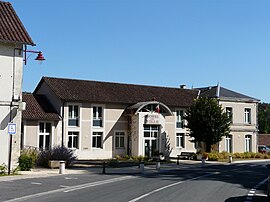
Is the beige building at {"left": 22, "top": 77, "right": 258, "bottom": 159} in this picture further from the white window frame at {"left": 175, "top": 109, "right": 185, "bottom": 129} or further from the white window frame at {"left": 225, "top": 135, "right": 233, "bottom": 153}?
the white window frame at {"left": 225, "top": 135, "right": 233, "bottom": 153}

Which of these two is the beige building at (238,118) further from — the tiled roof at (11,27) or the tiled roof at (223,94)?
the tiled roof at (11,27)

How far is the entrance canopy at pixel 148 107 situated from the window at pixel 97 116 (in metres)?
3.07

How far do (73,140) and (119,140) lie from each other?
533cm

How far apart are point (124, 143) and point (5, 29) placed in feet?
76.4

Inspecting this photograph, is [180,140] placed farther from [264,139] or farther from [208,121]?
[264,139]

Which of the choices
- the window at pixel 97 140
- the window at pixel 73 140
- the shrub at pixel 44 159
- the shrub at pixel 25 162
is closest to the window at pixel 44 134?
the window at pixel 73 140

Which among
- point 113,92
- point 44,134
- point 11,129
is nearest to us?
point 11,129

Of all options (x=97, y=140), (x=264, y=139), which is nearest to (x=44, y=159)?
(x=97, y=140)

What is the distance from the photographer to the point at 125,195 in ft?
48.3

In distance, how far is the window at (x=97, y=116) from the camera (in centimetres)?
4391

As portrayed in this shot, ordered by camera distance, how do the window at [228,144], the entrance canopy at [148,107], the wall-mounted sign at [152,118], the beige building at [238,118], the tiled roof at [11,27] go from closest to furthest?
the tiled roof at [11,27]
the entrance canopy at [148,107]
the wall-mounted sign at [152,118]
the window at [228,144]
the beige building at [238,118]

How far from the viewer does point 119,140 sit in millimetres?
45344

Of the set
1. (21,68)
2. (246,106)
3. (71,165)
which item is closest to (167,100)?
(246,106)

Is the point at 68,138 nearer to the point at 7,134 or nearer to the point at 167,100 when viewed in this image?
the point at 167,100
